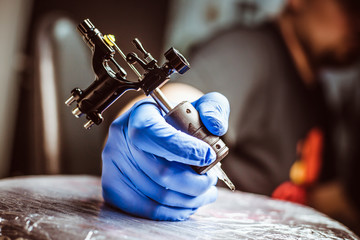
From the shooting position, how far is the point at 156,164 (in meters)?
0.54

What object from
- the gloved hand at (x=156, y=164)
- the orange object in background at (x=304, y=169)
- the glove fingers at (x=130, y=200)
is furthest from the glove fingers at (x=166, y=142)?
the orange object in background at (x=304, y=169)

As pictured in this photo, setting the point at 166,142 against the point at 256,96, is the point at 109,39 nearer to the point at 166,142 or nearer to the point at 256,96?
the point at 166,142

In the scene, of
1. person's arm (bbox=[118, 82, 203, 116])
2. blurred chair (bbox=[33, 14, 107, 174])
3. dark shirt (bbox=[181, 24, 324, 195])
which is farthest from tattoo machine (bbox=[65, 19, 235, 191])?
dark shirt (bbox=[181, 24, 324, 195])

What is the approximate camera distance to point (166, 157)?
52 centimetres

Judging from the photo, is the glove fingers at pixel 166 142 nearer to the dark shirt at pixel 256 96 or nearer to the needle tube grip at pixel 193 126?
the needle tube grip at pixel 193 126

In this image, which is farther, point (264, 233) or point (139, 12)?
point (139, 12)

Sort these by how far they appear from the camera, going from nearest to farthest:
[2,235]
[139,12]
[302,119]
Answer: [2,235]
[139,12]
[302,119]

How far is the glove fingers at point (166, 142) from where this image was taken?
500 millimetres

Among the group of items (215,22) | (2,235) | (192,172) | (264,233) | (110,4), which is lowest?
(264,233)

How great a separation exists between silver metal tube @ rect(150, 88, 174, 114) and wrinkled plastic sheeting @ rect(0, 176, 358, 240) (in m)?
0.21

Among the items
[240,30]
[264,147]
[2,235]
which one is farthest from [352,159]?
[2,235]

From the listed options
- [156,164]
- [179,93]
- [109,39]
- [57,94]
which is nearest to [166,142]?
[156,164]

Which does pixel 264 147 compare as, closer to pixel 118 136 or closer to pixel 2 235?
pixel 118 136

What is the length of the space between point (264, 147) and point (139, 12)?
115 cm
